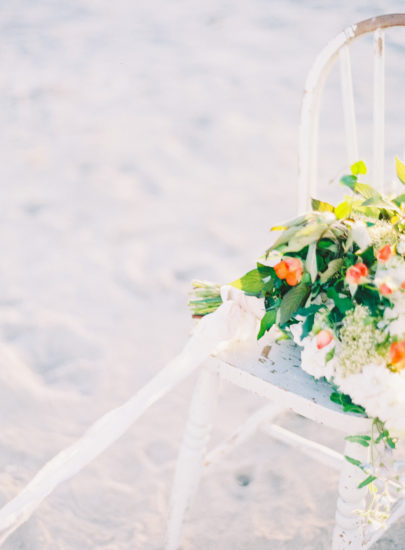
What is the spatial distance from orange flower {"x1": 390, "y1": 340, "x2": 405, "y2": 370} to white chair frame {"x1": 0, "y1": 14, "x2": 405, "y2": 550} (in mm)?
148

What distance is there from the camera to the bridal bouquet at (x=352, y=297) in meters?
0.97

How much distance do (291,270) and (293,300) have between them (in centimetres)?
6

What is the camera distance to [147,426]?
1786 millimetres

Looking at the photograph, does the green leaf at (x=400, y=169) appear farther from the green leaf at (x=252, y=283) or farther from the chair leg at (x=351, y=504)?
the chair leg at (x=351, y=504)

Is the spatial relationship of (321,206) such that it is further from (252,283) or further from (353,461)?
(353,461)

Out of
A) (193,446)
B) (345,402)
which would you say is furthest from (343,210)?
(193,446)

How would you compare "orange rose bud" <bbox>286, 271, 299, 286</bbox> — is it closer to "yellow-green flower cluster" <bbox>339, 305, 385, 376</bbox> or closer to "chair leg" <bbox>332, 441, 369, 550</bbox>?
"yellow-green flower cluster" <bbox>339, 305, 385, 376</bbox>

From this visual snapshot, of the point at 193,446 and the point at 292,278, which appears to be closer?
the point at 292,278

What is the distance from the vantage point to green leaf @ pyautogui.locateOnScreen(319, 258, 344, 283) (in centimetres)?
101

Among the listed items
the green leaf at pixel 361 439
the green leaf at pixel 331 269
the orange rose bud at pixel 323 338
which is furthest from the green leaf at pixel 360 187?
the green leaf at pixel 361 439

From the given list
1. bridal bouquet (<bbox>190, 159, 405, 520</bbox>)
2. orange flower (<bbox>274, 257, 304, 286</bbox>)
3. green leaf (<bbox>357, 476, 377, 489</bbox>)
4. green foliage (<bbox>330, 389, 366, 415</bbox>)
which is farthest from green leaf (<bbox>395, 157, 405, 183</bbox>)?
green leaf (<bbox>357, 476, 377, 489</bbox>)

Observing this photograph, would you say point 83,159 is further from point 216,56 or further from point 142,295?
point 216,56

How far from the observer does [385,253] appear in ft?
3.09

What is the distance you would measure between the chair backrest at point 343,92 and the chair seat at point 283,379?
312 millimetres
